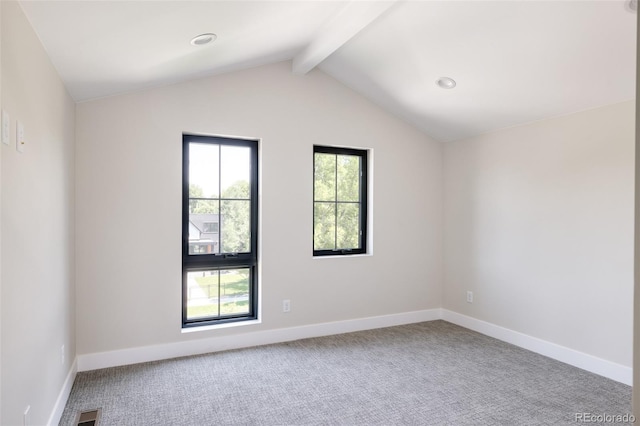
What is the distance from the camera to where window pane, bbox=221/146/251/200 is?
12.0ft

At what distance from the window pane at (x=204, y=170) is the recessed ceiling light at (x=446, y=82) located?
2138mm

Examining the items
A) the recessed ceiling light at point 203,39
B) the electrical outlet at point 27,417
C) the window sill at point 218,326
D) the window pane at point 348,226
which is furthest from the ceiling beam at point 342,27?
the electrical outlet at point 27,417

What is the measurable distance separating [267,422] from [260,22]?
8.44ft

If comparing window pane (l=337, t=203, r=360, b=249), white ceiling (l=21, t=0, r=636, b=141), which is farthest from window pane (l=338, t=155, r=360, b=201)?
white ceiling (l=21, t=0, r=636, b=141)

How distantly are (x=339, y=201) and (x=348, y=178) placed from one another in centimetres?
29

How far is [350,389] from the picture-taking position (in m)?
2.79

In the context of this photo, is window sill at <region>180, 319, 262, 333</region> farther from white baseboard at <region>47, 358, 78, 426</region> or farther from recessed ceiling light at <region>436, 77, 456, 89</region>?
recessed ceiling light at <region>436, 77, 456, 89</region>

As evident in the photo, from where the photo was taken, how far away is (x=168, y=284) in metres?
3.35

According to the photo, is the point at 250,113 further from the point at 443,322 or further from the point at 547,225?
the point at 443,322

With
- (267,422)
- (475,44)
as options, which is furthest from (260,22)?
(267,422)

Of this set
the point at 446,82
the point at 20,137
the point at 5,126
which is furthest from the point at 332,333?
the point at 5,126

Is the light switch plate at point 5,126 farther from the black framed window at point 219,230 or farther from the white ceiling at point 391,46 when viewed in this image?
the black framed window at point 219,230

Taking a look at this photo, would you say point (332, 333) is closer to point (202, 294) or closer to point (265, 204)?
point (202, 294)

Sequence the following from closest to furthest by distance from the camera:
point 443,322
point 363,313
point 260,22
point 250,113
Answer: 1. point 260,22
2. point 250,113
3. point 363,313
4. point 443,322
